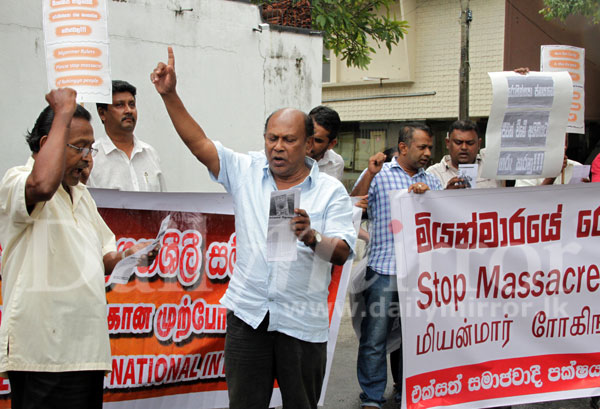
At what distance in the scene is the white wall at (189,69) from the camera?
5.97 metres

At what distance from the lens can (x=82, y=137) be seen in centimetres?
267

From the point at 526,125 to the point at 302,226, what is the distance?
6.23 feet

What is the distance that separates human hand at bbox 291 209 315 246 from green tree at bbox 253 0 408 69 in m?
7.87

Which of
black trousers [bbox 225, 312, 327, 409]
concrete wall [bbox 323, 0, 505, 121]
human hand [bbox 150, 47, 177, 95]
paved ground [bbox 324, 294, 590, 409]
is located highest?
concrete wall [bbox 323, 0, 505, 121]

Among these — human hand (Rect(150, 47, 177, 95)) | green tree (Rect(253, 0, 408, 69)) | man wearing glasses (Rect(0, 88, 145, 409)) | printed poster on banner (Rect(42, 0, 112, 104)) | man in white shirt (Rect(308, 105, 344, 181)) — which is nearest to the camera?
man wearing glasses (Rect(0, 88, 145, 409))

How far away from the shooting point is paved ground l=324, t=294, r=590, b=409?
462cm

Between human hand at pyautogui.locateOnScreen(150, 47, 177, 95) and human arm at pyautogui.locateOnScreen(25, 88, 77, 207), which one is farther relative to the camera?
human hand at pyautogui.locateOnScreen(150, 47, 177, 95)

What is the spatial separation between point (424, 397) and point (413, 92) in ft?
45.7

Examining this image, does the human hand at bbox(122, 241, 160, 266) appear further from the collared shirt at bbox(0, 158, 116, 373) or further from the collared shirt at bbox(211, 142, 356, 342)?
the collared shirt at bbox(211, 142, 356, 342)

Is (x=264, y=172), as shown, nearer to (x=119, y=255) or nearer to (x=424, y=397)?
(x=119, y=255)

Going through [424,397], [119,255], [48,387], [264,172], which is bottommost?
[424,397]

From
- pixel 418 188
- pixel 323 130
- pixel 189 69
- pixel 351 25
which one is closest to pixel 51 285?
pixel 418 188

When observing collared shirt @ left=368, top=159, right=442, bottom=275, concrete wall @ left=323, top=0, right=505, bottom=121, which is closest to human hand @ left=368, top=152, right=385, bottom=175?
collared shirt @ left=368, top=159, right=442, bottom=275

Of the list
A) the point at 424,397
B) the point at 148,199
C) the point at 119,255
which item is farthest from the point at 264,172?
the point at 424,397
